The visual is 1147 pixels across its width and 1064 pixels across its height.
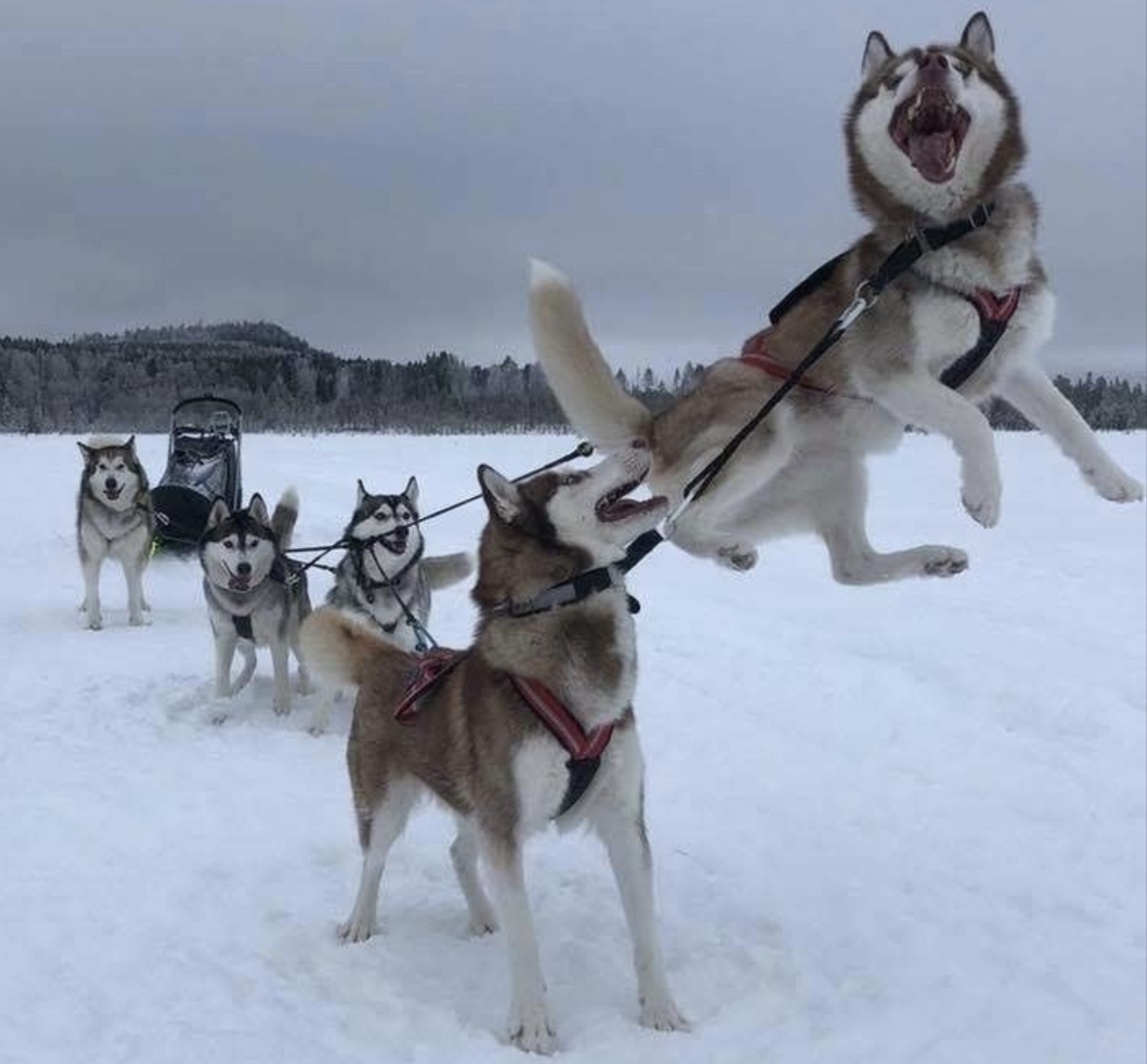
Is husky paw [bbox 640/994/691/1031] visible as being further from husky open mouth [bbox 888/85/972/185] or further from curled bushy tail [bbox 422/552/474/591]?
curled bushy tail [bbox 422/552/474/591]

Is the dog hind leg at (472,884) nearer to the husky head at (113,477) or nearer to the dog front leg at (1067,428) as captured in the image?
the dog front leg at (1067,428)

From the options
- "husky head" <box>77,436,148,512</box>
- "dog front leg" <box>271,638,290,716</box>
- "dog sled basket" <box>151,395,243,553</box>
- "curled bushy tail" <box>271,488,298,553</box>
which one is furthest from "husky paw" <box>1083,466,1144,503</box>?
"dog sled basket" <box>151,395,243,553</box>

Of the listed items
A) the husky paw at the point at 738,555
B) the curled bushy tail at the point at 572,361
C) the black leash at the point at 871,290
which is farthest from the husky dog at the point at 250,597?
the black leash at the point at 871,290

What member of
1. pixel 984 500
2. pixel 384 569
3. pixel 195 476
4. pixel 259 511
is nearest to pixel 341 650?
pixel 384 569

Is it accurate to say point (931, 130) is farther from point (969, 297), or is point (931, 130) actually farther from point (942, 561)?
point (942, 561)

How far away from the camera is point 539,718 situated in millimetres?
3922

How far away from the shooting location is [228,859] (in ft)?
17.5

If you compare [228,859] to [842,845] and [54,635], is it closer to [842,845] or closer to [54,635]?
[842,845]

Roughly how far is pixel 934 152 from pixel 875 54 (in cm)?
48

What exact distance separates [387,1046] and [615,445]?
7.32 feet

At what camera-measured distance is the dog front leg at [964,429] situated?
300 centimetres

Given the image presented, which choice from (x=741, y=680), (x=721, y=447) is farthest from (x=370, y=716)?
(x=741, y=680)

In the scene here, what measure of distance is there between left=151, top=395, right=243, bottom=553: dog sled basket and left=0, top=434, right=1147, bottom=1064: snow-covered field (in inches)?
83.0

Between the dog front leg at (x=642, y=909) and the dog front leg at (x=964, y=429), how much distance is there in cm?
177
